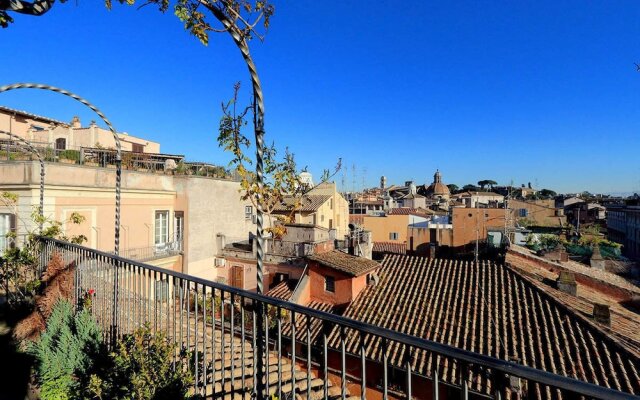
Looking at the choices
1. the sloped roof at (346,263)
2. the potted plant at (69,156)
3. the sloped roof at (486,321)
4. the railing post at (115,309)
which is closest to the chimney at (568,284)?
the sloped roof at (486,321)

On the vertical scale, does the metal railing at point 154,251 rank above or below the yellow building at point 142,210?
below

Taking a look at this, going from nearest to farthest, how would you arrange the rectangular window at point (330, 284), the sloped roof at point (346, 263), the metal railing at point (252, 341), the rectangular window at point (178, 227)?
1. the metal railing at point (252, 341)
2. the sloped roof at point (346, 263)
3. the rectangular window at point (330, 284)
4. the rectangular window at point (178, 227)

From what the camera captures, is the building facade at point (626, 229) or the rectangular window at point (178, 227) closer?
the rectangular window at point (178, 227)

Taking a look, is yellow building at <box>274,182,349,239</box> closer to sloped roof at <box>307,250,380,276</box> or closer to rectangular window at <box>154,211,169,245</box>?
rectangular window at <box>154,211,169,245</box>

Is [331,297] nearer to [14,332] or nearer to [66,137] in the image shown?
[14,332]

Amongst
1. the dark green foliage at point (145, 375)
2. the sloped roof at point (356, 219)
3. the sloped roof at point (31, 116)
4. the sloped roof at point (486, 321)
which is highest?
the sloped roof at point (31, 116)

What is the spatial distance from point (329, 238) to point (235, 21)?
1743 cm

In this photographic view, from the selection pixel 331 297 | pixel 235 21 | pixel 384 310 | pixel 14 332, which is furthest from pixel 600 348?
pixel 14 332

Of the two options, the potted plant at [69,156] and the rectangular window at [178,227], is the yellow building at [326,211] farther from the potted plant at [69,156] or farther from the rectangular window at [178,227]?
the potted plant at [69,156]

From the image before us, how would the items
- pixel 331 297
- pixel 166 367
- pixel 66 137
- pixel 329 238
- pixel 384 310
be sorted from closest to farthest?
pixel 166 367 → pixel 384 310 → pixel 331 297 → pixel 329 238 → pixel 66 137

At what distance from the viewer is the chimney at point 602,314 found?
884 cm

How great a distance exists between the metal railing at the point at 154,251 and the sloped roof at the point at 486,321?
10.3 meters

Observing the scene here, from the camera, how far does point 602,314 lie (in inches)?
351

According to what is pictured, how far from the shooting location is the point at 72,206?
13.2 m
